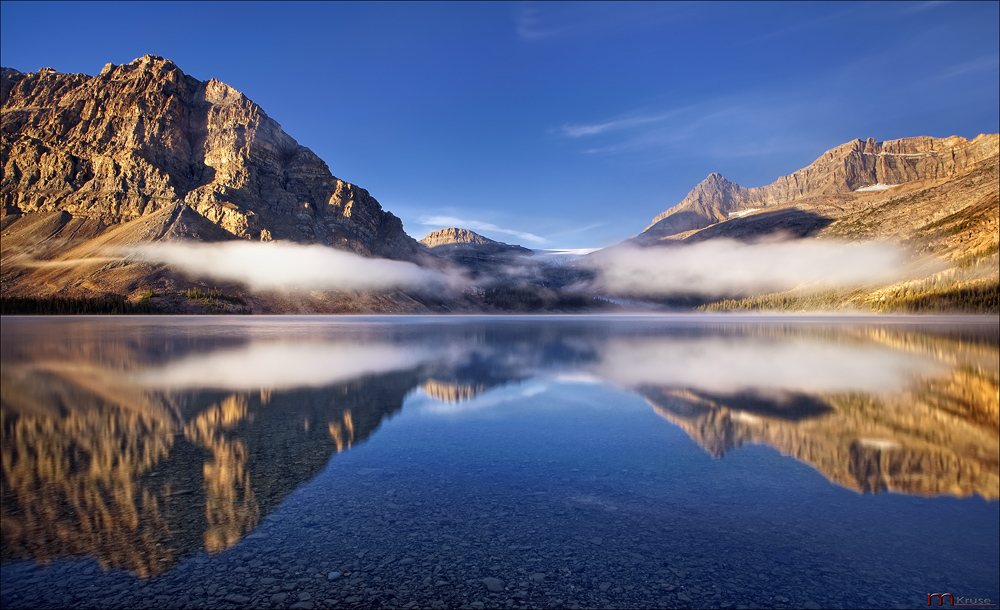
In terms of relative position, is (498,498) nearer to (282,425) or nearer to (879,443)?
(282,425)

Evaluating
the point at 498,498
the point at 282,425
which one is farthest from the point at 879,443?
the point at 282,425

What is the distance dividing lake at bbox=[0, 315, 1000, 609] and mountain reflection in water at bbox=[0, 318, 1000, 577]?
0.28 feet

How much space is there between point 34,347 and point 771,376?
56.6 m

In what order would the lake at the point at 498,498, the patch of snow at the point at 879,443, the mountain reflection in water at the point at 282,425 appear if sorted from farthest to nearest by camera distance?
the patch of snow at the point at 879,443
the mountain reflection in water at the point at 282,425
the lake at the point at 498,498

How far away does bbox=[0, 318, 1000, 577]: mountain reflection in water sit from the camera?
29.0 feet

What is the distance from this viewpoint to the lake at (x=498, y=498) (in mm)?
6680

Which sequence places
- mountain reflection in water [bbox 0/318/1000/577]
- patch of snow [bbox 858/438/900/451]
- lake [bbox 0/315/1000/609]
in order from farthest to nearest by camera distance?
1. patch of snow [bbox 858/438/900/451]
2. mountain reflection in water [bbox 0/318/1000/577]
3. lake [bbox 0/315/1000/609]

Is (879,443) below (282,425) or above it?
below

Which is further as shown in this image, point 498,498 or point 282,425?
point 282,425

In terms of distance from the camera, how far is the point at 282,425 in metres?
15.5

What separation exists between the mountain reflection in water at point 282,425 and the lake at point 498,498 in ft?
0.28

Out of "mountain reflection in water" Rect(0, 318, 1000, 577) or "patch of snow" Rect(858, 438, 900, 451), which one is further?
"patch of snow" Rect(858, 438, 900, 451)

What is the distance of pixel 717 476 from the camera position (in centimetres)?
1099

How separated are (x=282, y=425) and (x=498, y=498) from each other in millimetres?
8848
